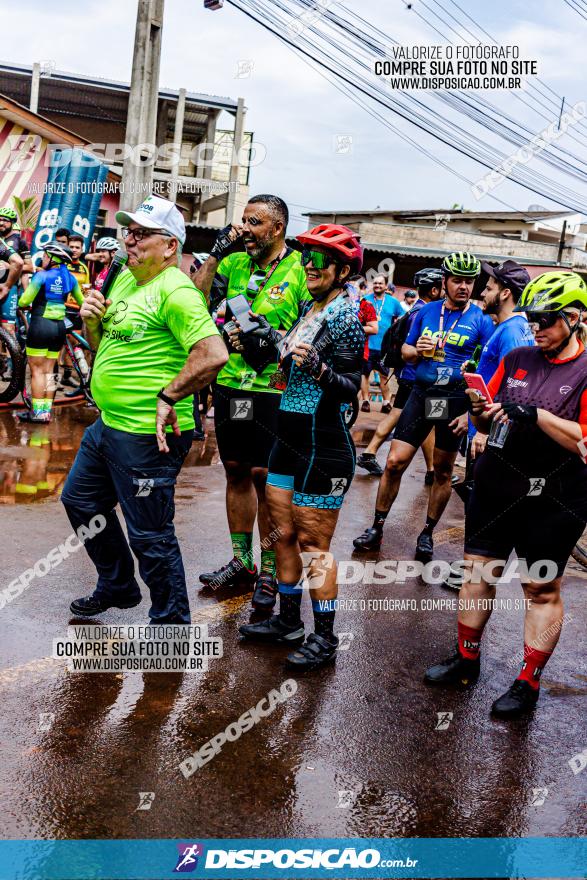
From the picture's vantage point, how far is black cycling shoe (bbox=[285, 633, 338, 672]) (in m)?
4.21

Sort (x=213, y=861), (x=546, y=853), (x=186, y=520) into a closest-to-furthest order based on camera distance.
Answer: (x=213, y=861) → (x=546, y=853) → (x=186, y=520)

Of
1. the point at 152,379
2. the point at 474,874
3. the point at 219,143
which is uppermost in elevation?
the point at 219,143

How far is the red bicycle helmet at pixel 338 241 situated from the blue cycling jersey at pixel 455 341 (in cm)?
214

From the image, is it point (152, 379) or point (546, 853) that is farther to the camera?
point (152, 379)

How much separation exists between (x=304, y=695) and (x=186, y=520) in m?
2.87

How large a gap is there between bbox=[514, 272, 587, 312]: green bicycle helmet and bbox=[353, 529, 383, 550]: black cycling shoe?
2.92 meters

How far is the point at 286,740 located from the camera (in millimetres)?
3580

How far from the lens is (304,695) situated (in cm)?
402

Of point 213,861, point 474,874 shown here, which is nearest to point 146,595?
point 213,861

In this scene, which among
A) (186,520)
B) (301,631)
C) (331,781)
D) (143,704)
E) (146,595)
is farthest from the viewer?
(186,520)

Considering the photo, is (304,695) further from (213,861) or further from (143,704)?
(213,861)

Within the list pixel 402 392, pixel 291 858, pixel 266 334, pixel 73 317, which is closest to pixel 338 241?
pixel 266 334

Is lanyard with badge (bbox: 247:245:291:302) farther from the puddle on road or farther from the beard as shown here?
the puddle on road

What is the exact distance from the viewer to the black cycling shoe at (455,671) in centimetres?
429
